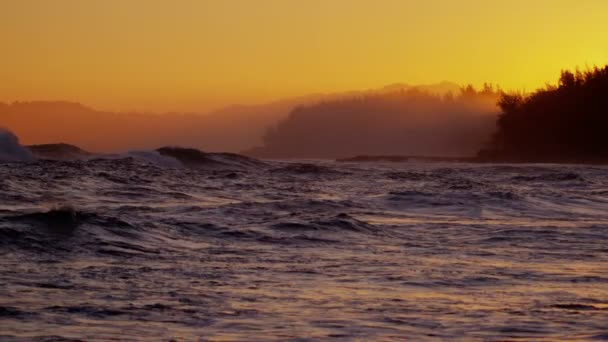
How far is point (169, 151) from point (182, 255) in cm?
3149

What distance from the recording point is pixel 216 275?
28.0 feet

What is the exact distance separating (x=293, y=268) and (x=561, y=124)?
56.6 m

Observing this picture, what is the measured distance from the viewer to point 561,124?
6325 cm

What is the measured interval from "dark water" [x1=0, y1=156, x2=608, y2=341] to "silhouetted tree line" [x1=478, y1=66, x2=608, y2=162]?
44.8 m

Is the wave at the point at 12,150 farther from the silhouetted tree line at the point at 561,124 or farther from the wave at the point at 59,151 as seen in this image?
the silhouetted tree line at the point at 561,124

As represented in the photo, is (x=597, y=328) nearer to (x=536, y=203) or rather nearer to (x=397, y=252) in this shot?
(x=397, y=252)

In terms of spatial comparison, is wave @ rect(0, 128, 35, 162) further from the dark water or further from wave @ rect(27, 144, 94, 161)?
the dark water

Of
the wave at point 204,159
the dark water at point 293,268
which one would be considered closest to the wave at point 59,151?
the wave at point 204,159

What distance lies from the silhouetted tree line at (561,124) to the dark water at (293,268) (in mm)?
44764

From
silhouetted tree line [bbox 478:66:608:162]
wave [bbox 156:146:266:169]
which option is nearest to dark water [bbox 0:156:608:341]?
wave [bbox 156:146:266:169]

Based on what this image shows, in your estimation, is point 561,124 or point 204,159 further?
point 561,124

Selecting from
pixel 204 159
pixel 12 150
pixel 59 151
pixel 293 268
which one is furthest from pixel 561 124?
pixel 293 268

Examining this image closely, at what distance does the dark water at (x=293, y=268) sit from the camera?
252 inches

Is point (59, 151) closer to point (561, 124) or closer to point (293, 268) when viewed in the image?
point (561, 124)
